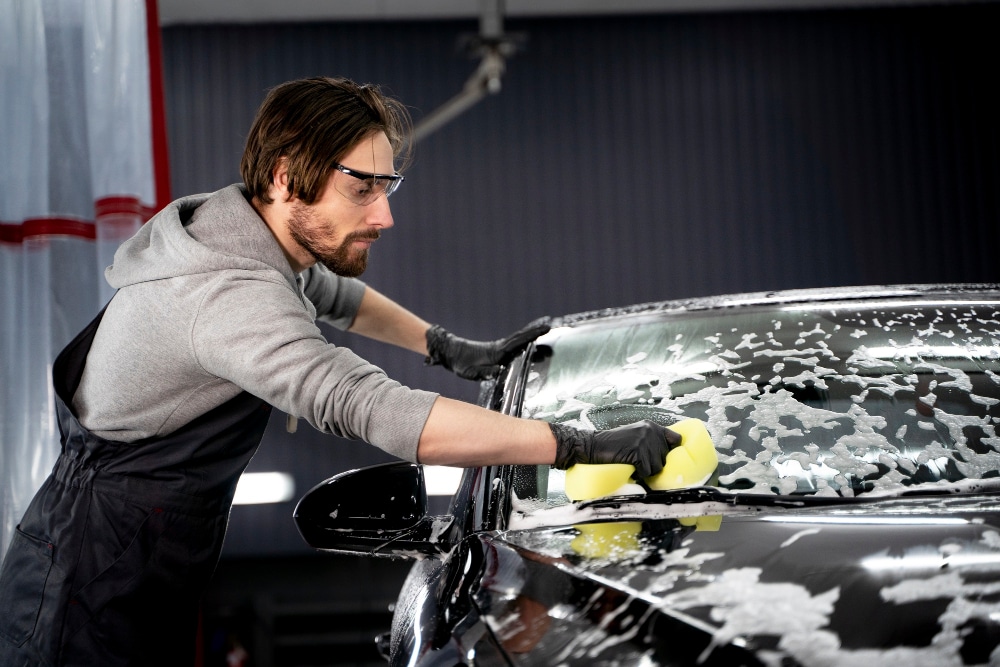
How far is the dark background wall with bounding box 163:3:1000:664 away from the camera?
6414 millimetres

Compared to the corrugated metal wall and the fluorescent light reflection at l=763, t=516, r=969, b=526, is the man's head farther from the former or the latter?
the corrugated metal wall

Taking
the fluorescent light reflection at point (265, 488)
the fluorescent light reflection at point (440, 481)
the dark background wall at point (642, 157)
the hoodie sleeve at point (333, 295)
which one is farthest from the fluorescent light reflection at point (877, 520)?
the fluorescent light reflection at point (265, 488)

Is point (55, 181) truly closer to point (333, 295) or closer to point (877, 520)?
point (333, 295)

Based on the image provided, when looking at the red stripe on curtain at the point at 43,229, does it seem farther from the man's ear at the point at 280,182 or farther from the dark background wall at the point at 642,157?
the dark background wall at the point at 642,157

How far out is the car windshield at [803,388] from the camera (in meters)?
1.22

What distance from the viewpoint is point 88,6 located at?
7.14ft

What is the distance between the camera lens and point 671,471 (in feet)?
3.90

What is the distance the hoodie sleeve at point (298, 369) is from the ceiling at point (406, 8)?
5068 mm

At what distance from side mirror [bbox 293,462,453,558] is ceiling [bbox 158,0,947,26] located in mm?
5068

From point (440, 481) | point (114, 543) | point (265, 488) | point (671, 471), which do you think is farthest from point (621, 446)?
point (265, 488)

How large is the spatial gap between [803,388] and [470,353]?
2.86ft

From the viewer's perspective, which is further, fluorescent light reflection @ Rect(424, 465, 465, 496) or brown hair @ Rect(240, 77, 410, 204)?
fluorescent light reflection @ Rect(424, 465, 465, 496)

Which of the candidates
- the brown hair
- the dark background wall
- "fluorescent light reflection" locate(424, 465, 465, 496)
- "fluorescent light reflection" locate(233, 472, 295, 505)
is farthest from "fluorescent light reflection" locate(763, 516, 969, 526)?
"fluorescent light reflection" locate(233, 472, 295, 505)

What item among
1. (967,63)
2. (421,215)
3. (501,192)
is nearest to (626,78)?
(501,192)
